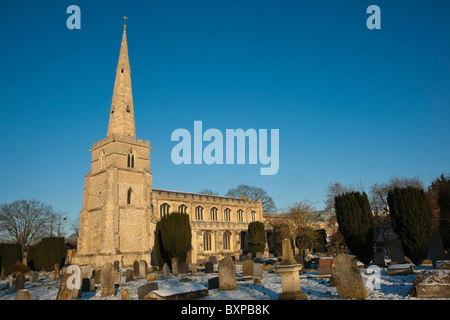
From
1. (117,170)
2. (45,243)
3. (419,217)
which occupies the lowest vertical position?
(45,243)

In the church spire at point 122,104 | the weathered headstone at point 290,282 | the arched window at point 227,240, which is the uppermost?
the church spire at point 122,104

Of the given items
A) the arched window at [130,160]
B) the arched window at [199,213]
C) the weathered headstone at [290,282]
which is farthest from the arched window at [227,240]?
the weathered headstone at [290,282]

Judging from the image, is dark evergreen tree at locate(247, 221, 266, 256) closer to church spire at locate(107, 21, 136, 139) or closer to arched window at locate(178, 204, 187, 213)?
arched window at locate(178, 204, 187, 213)

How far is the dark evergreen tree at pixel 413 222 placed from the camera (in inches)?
538

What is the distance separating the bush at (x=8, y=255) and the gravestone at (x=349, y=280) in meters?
23.7

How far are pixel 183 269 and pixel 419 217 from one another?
11526 millimetres

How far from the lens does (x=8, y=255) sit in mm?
23188

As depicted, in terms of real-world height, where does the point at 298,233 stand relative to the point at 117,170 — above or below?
below

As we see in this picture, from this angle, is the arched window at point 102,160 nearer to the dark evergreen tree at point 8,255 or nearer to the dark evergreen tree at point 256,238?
the dark evergreen tree at point 8,255

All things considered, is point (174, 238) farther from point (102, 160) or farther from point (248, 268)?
point (102, 160)

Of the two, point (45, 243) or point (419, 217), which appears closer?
point (419, 217)
